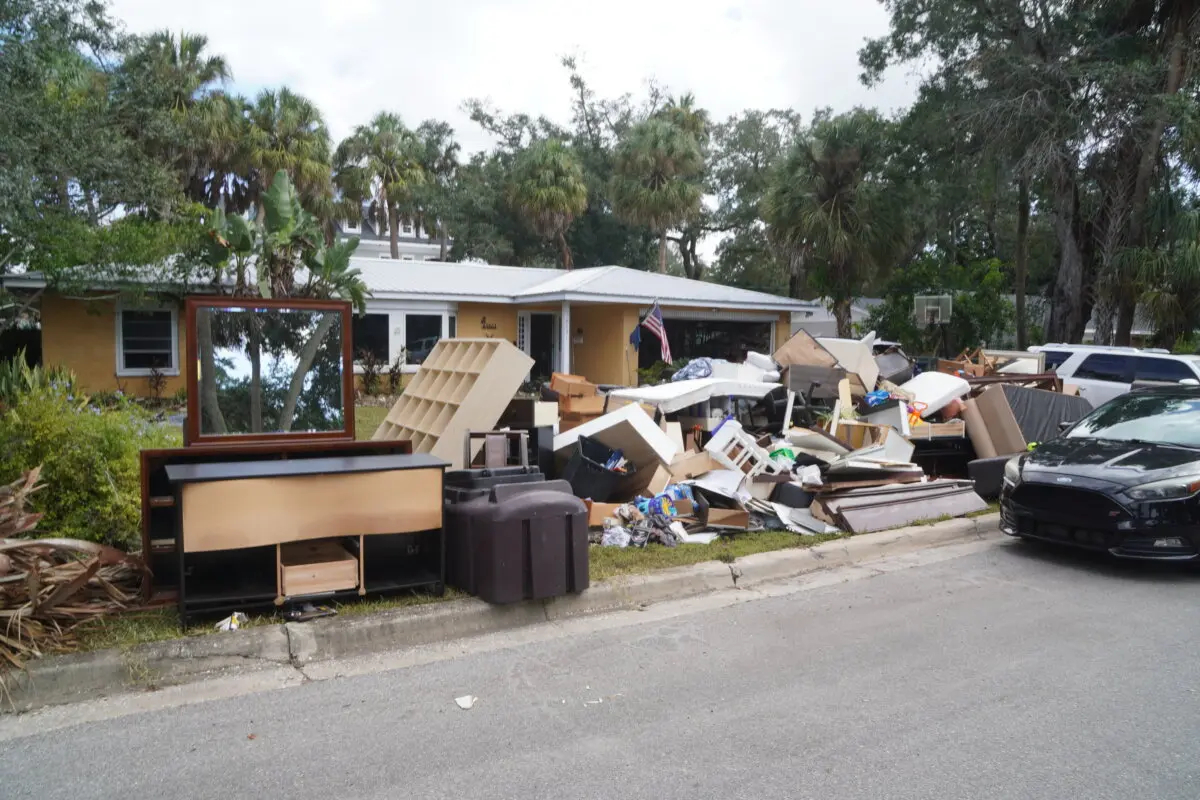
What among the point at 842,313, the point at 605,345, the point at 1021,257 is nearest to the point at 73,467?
the point at 605,345

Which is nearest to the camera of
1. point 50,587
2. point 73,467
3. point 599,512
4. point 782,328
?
point 50,587

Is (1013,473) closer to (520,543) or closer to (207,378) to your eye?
(520,543)

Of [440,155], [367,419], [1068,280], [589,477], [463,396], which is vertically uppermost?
[440,155]

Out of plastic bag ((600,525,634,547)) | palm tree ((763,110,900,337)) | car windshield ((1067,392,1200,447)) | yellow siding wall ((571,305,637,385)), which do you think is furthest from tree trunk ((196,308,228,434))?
palm tree ((763,110,900,337))

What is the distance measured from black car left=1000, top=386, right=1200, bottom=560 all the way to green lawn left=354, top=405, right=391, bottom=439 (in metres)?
8.83

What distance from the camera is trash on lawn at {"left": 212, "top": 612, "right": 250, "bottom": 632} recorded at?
5.06 metres

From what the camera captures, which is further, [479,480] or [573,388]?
[573,388]

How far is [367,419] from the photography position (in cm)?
1502

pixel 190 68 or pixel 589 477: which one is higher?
pixel 190 68

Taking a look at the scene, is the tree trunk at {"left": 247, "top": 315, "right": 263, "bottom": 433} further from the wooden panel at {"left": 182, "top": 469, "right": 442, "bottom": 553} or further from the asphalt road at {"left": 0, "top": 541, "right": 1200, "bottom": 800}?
the asphalt road at {"left": 0, "top": 541, "right": 1200, "bottom": 800}

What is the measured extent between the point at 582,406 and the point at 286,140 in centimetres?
1996

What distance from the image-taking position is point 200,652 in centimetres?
479

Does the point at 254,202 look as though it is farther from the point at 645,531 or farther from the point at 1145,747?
the point at 1145,747

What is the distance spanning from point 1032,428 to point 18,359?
1163cm
